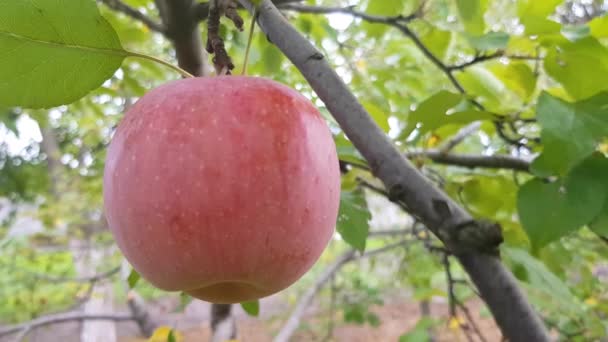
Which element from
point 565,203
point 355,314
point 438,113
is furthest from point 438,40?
point 355,314

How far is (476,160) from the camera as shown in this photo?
118 cm

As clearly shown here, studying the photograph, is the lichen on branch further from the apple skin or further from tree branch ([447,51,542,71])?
tree branch ([447,51,542,71])

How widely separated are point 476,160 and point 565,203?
47 centimetres

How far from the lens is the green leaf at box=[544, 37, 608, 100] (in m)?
0.82

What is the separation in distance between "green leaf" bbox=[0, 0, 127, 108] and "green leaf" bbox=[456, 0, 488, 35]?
2.14ft

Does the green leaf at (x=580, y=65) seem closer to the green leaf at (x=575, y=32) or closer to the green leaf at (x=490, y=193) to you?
the green leaf at (x=575, y=32)

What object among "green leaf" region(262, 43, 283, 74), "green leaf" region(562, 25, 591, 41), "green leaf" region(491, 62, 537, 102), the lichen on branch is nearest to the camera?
the lichen on branch

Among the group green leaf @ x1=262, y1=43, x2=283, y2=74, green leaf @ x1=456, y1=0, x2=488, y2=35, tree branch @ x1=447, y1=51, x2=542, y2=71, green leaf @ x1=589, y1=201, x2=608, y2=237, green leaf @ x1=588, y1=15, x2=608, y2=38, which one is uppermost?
green leaf @ x1=262, y1=43, x2=283, y2=74

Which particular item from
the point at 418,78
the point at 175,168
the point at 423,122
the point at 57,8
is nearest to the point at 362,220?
the point at 423,122

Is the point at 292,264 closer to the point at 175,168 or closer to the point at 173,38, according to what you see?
the point at 175,168

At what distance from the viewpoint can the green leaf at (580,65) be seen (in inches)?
32.3

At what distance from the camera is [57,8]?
20.7 inches

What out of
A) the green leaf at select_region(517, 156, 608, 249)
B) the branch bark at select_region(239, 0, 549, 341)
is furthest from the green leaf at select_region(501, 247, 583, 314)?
the branch bark at select_region(239, 0, 549, 341)

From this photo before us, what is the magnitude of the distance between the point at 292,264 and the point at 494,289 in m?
0.21
